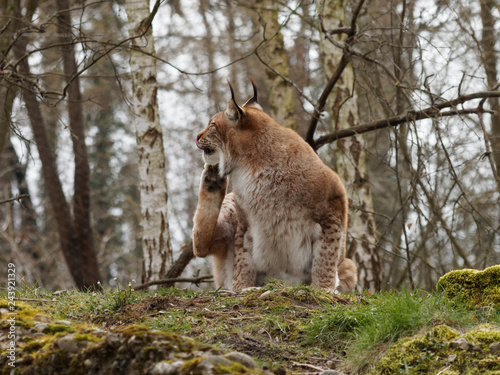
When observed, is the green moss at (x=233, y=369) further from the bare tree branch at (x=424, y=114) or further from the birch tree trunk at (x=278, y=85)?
the birch tree trunk at (x=278, y=85)

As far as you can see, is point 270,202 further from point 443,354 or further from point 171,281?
point 443,354

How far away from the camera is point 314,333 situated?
152 inches

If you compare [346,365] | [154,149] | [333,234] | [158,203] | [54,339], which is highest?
[154,149]

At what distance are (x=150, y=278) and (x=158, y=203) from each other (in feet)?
3.36

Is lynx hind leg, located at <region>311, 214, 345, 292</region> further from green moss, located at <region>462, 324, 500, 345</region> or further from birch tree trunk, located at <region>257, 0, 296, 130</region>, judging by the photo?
birch tree trunk, located at <region>257, 0, 296, 130</region>

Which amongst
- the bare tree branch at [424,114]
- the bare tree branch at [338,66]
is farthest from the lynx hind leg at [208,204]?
the bare tree branch at [424,114]

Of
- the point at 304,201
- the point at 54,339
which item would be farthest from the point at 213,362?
the point at 304,201

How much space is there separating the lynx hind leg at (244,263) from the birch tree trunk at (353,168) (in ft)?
10.5

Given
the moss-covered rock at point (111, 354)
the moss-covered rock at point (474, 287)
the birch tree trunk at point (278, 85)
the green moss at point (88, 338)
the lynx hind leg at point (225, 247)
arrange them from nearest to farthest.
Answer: the moss-covered rock at point (111, 354) < the green moss at point (88, 338) < the moss-covered rock at point (474, 287) < the lynx hind leg at point (225, 247) < the birch tree trunk at point (278, 85)

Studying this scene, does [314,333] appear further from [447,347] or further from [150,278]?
[150,278]

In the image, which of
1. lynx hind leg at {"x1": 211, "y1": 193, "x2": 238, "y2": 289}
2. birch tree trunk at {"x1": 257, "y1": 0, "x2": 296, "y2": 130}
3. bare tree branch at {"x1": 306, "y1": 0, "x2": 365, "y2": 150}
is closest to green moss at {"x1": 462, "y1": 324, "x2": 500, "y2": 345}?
lynx hind leg at {"x1": 211, "y1": 193, "x2": 238, "y2": 289}

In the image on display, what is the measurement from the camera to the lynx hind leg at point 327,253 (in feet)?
17.8

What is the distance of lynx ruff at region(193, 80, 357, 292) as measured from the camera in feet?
17.8

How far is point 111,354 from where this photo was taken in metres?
2.75
